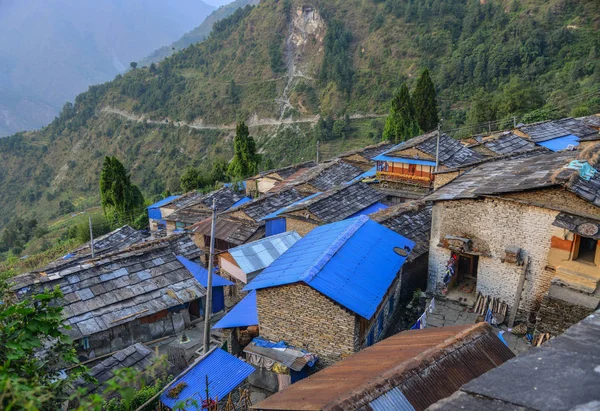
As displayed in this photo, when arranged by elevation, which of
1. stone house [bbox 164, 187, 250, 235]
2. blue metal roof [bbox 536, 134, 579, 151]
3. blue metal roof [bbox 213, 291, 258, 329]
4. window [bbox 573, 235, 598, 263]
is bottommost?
stone house [bbox 164, 187, 250, 235]

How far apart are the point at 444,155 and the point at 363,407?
2377 cm

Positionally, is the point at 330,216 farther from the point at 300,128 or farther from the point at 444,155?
the point at 300,128

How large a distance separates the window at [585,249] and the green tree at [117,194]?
3985cm

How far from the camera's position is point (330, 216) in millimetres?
21266

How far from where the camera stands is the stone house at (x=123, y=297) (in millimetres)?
12633

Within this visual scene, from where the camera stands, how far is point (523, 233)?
498 inches

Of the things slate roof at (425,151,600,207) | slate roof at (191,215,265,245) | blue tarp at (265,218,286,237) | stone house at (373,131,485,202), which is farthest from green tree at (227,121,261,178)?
slate roof at (425,151,600,207)

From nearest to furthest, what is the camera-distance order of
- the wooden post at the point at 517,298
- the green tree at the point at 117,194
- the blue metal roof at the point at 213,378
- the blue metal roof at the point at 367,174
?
the blue metal roof at the point at 213,378, the wooden post at the point at 517,298, the blue metal roof at the point at 367,174, the green tree at the point at 117,194

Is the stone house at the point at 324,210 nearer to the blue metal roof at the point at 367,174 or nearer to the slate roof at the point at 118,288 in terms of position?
the blue metal roof at the point at 367,174

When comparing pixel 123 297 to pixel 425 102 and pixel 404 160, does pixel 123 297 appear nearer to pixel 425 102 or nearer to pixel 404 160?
pixel 404 160

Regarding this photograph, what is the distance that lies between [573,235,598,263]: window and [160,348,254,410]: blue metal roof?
385 inches

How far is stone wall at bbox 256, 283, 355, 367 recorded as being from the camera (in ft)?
37.0

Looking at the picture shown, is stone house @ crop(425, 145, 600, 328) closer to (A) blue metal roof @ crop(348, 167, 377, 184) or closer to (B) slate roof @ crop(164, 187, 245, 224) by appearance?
(A) blue metal roof @ crop(348, 167, 377, 184)

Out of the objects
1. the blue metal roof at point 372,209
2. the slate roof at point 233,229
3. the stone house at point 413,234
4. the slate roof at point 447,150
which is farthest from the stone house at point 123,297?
the slate roof at point 447,150
